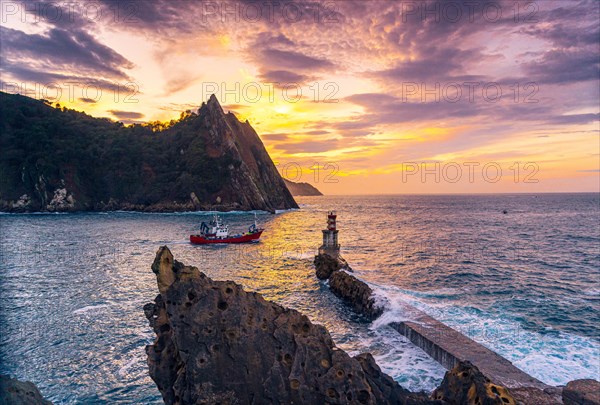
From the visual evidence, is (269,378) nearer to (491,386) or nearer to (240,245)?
(491,386)

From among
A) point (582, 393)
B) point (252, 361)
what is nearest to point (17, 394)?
point (252, 361)

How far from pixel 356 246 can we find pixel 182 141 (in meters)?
119

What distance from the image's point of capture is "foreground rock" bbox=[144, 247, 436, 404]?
7.65 m

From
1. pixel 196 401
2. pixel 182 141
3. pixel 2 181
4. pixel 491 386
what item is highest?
pixel 182 141

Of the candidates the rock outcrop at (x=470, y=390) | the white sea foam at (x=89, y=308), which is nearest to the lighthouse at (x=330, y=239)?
the white sea foam at (x=89, y=308)

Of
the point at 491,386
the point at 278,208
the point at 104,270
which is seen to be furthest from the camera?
the point at 278,208

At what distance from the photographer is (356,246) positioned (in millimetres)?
51656

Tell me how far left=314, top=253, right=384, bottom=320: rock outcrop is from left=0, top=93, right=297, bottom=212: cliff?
4001 inches

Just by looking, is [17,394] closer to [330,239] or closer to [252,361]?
[252,361]

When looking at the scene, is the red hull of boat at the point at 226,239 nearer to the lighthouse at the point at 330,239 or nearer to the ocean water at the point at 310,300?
the ocean water at the point at 310,300

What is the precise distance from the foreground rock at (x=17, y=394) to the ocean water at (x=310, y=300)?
386 centimetres

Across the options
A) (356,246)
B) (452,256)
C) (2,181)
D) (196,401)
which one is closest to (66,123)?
(2,181)

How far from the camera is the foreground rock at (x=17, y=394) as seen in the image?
8.42 metres

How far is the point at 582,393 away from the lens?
10.3m
